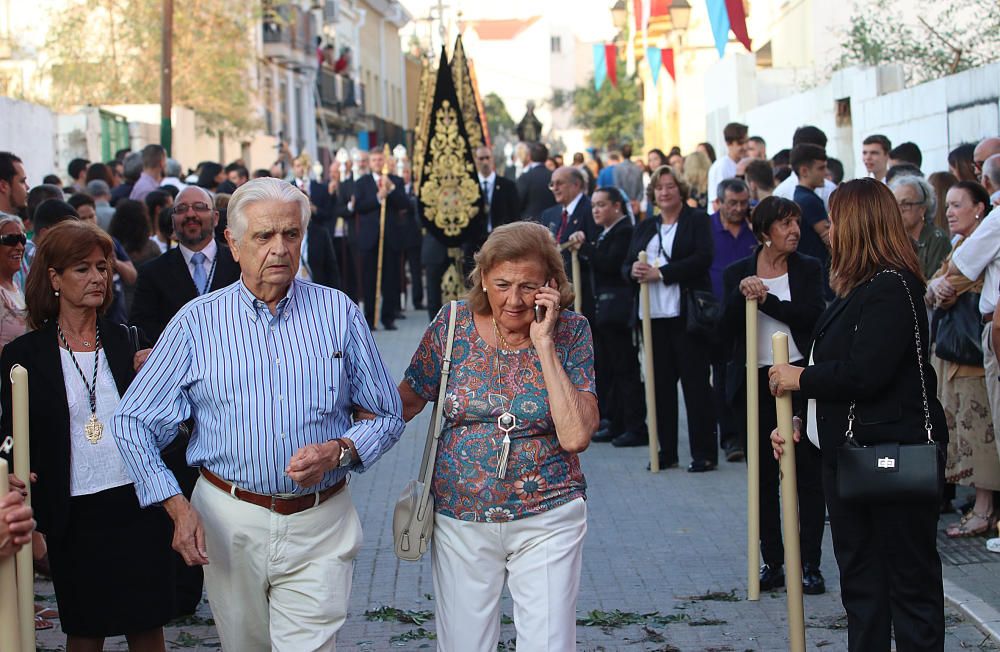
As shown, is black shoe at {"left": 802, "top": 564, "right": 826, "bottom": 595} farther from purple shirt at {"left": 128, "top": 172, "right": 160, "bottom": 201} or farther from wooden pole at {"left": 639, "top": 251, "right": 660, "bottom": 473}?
purple shirt at {"left": 128, "top": 172, "right": 160, "bottom": 201}

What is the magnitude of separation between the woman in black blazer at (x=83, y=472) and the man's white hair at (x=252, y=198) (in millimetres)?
926

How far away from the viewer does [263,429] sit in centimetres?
450

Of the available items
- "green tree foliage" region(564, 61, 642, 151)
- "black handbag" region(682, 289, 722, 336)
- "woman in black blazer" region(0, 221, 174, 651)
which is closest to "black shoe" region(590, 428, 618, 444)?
"black handbag" region(682, 289, 722, 336)

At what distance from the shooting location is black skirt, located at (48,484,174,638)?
17.0 ft

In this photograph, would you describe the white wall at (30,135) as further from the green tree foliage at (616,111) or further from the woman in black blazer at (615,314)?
the green tree foliage at (616,111)

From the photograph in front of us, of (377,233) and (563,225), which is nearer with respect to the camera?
(563,225)

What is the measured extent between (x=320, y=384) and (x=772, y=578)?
3518 mm

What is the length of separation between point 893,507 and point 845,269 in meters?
0.87

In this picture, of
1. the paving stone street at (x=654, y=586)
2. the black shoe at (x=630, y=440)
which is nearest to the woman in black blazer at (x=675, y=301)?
the paving stone street at (x=654, y=586)

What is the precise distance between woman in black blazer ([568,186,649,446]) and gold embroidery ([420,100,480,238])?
17.4ft

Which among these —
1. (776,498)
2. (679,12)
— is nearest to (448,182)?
(679,12)

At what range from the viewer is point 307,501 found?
15.1 feet

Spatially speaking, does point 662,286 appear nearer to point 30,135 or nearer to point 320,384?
point 320,384

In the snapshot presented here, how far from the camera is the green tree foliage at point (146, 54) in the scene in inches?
1089
